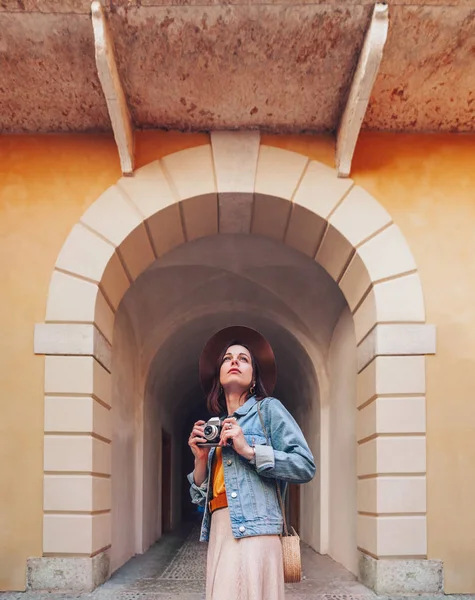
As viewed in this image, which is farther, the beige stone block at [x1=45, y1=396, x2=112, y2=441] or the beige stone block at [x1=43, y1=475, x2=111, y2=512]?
the beige stone block at [x1=45, y1=396, x2=112, y2=441]

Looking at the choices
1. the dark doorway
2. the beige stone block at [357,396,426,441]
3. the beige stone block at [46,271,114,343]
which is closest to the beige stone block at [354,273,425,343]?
the beige stone block at [357,396,426,441]

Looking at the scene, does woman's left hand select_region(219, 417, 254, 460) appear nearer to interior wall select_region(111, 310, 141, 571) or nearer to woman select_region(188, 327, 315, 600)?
woman select_region(188, 327, 315, 600)

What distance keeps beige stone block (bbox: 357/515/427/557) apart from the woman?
3499 millimetres

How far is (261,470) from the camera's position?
3.16m

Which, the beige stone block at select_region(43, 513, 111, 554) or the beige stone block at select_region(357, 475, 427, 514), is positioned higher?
the beige stone block at select_region(357, 475, 427, 514)

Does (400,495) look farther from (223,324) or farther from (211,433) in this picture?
(223,324)

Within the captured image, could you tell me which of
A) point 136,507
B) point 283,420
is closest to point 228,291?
point 136,507

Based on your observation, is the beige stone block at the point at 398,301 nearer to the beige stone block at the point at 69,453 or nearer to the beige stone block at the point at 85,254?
the beige stone block at the point at 85,254

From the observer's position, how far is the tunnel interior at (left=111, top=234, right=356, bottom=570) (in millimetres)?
8898

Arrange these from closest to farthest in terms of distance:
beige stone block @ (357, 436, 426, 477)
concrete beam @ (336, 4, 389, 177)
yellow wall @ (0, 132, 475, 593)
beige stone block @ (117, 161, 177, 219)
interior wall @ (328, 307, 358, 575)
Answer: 1. concrete beam @ (336, 4, 389, 177)
2. yellow wall @ (0, 132, 475, 593)
3. beige stone block @ (357, 436, 426, 477)
4. beige stone block @ (117, 161, 177, 219)
5. interior wall @ (328, 307, 358, 575)

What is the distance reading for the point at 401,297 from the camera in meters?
6.97

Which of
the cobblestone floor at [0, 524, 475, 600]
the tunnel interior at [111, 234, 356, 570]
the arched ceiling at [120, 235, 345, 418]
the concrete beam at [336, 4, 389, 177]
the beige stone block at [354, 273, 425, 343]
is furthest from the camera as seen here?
the arched ceiling at [120, 235, 345, 418]

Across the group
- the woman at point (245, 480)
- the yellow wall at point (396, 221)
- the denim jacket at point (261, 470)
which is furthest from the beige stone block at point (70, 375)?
the denim jacket at point (261, 470)

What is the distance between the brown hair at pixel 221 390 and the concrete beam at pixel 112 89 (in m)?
3.51
